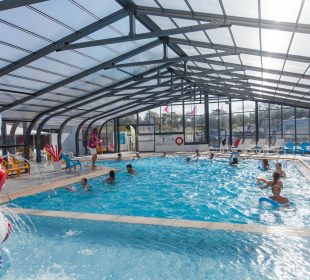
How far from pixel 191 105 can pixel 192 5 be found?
1929cm

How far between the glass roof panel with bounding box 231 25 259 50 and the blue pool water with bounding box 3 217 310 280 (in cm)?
490

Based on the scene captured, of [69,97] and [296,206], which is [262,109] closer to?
[69,97]

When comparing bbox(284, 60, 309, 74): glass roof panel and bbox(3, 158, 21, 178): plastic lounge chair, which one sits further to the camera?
bbox(3, 158, 21, 178): plastic lounge chair

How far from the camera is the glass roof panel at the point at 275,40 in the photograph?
694cm

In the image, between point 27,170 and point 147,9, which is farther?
point 27,170

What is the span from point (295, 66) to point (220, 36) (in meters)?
2.88

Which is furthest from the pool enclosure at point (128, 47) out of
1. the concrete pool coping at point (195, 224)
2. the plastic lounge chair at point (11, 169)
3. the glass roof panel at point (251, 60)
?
the concrete pool coping at point (195, 224)

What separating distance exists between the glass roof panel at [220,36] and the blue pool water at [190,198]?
4469 millimetres

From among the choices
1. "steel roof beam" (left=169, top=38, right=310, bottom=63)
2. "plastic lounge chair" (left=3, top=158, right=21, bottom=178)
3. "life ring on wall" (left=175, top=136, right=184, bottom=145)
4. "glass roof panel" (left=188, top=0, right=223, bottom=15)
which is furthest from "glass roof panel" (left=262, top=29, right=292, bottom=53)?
"life ring on wall" (left=175, top=136, right=184, bottom=145)

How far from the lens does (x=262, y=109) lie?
23.9 metres

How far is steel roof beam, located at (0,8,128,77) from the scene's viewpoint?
8291mm

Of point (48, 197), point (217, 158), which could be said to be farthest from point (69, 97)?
point (217, 158)

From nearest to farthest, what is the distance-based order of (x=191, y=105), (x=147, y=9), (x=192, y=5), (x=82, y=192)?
(x=192, y=5) → (x=147, y=9) → (x=82, y=192) → (x=191, y=105)

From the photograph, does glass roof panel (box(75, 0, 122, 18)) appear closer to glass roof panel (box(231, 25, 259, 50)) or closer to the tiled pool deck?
glass roof panel (box(231, 25, 259, 50))
